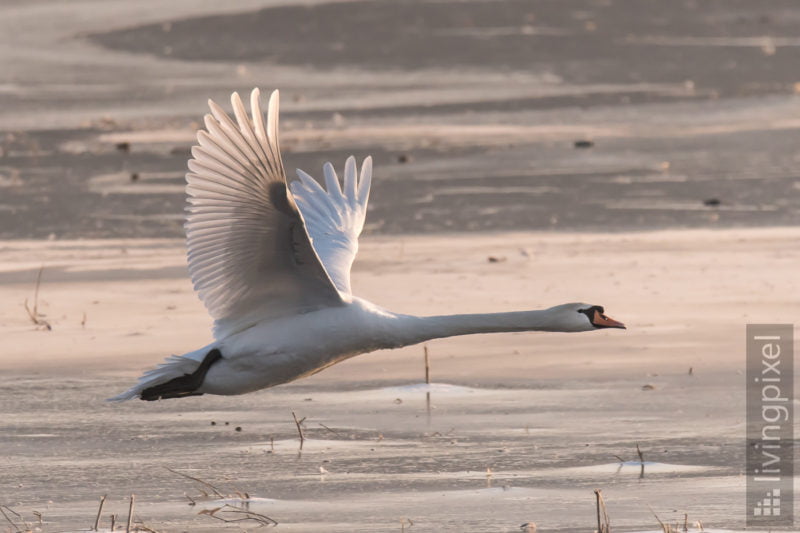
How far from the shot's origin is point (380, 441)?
24.5 feet

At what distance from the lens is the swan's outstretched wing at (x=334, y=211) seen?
26.2 feet

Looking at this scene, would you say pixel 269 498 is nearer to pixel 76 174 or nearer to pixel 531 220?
pixel 531 220

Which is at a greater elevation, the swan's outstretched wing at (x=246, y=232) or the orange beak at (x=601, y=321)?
the swan's outstretched wing at (x=246, y=232)

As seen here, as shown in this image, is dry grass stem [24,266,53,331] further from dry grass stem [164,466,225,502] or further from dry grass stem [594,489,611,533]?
dry grass stem [594,489,611,533]

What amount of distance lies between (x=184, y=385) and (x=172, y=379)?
0.08 m

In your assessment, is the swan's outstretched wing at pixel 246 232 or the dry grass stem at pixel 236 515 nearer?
the dry grass stem at pixel 236 515

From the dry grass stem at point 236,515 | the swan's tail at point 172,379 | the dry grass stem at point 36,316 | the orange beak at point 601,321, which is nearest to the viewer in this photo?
the dry grass stem at point 236,515

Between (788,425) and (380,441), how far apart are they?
1668 mm

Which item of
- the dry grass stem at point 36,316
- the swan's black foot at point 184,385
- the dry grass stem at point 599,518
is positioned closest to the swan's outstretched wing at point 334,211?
the swan's black foot at point 184,385

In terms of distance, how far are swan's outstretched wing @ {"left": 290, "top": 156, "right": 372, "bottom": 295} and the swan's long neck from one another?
4.21 feet

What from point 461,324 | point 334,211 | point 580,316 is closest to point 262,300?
point 461,324

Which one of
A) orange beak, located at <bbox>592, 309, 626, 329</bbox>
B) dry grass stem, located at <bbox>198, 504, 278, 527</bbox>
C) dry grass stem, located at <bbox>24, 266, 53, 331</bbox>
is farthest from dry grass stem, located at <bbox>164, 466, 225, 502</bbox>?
dry grass stem, located at <bbox>24, 266, 53, 331</bbox>

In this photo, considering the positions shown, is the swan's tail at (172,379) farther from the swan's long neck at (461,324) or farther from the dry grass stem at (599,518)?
the dry grass stem at (599,518)

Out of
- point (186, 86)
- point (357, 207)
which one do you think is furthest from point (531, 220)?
point (186, 86)
